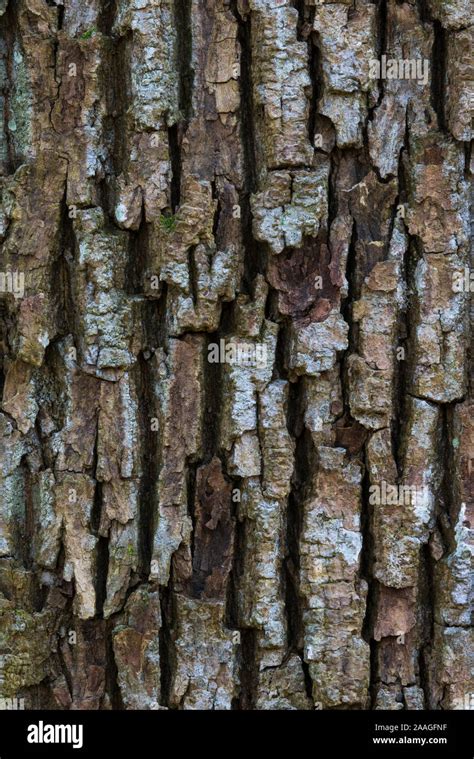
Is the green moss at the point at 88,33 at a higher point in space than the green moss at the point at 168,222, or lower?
higher

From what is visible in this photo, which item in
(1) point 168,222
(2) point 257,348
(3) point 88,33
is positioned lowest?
(2) point 257,348

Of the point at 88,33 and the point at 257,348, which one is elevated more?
the point at 88,33

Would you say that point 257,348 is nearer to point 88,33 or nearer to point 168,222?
point 168,222

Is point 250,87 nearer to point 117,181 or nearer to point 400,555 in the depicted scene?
point 117,181

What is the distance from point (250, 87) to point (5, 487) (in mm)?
1228

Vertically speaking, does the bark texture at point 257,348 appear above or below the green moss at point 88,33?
below

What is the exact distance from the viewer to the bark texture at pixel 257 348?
205 cm

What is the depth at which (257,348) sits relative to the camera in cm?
206

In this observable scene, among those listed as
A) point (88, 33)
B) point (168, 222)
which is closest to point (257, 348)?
point (168, 222)

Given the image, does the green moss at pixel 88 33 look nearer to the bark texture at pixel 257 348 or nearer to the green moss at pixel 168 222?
the bark texture at pixel 257 348

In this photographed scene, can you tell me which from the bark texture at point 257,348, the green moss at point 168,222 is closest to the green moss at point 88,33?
the bark texture at point 257,348

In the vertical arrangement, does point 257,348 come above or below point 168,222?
below
